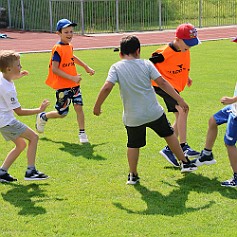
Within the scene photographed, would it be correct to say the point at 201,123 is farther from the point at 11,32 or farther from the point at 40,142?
the point at 11,32

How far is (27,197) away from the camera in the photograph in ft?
20.3

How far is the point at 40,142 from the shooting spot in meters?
8.61

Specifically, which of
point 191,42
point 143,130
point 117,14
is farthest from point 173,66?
point 117,14

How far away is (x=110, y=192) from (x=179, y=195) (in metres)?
0.73

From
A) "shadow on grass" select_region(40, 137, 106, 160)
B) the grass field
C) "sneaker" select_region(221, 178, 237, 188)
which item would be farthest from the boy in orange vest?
"sneaker" select_region(221, 178, 237, 188)

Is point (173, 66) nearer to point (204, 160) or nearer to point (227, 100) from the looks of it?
point (204, 160)

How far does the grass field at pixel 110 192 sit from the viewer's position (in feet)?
17.2

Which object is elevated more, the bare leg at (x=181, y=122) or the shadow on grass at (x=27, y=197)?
the bare leg at (x=181, y=122)

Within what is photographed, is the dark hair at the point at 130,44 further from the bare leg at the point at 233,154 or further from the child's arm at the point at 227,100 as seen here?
the bare leg at the point at 233,154

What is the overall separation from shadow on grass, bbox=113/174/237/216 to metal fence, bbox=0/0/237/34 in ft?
91.3

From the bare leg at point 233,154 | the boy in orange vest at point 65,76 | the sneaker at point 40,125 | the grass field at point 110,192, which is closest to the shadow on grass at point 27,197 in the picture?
the grass field at point 110,192

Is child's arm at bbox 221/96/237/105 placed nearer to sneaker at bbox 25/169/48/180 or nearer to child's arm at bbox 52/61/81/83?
sneaker at bbox 25/169/48/180

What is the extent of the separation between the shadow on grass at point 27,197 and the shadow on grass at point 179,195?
81cm

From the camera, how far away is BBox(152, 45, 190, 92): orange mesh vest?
7.38 meters
